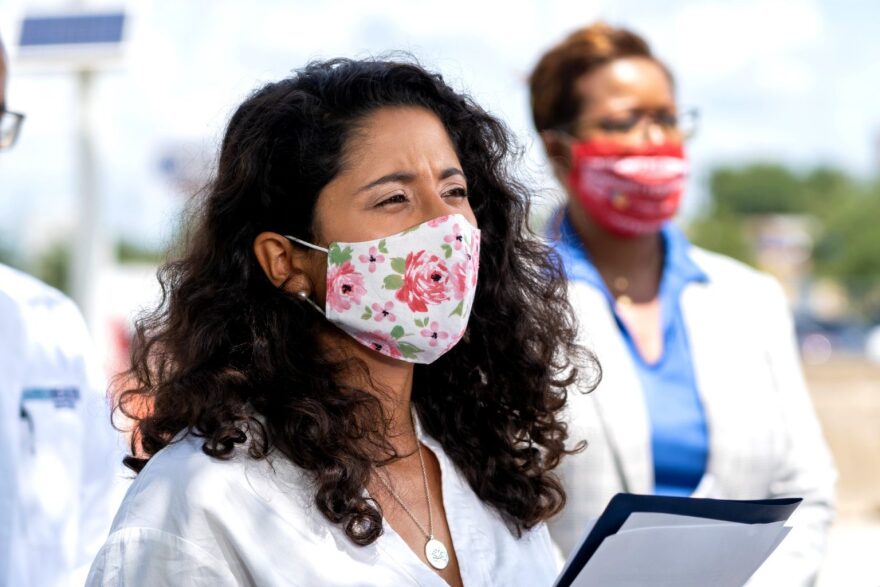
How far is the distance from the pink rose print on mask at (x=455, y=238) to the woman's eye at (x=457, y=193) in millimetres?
97

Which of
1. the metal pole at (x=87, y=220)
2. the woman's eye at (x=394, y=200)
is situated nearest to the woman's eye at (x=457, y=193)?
the woman's eye at (x=394, y=200)

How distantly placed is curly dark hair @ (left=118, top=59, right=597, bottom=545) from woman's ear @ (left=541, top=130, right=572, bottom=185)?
2.98ft

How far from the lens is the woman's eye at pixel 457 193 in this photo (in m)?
2.44

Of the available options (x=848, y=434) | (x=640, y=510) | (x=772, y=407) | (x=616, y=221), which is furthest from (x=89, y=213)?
(x=848, y=434)

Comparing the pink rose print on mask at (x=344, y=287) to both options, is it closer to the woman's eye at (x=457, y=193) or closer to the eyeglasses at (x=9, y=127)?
the woman's eye at (x=457, y=193)

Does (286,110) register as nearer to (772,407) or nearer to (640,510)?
(640,510)

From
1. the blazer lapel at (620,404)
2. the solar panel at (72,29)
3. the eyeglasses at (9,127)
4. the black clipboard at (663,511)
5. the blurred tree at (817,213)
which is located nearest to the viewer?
the black clipboard at (663,511)

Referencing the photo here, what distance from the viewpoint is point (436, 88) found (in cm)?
257

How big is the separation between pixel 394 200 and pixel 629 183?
4.78ft

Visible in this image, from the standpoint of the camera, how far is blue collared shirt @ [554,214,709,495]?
326 cm

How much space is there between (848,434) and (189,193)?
30.7 feet

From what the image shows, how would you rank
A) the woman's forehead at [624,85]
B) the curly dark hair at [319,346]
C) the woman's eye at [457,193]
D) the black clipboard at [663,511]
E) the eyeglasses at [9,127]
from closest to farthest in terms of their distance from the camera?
the black clipboard at [663,511] < the curly dark hair at [319,346] < the woman's eye at [457,193] < the eyeglasses at [9,127] < the woman's forehead at [624,85]

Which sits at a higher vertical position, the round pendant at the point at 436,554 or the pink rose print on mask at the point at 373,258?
the pink rose print on mask at the point at 373,258

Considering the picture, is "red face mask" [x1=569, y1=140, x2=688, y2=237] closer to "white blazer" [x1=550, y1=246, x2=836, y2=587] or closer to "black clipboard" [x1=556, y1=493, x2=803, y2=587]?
"white blazer" [x1=550, y1=246, x2=836, y2=587]
